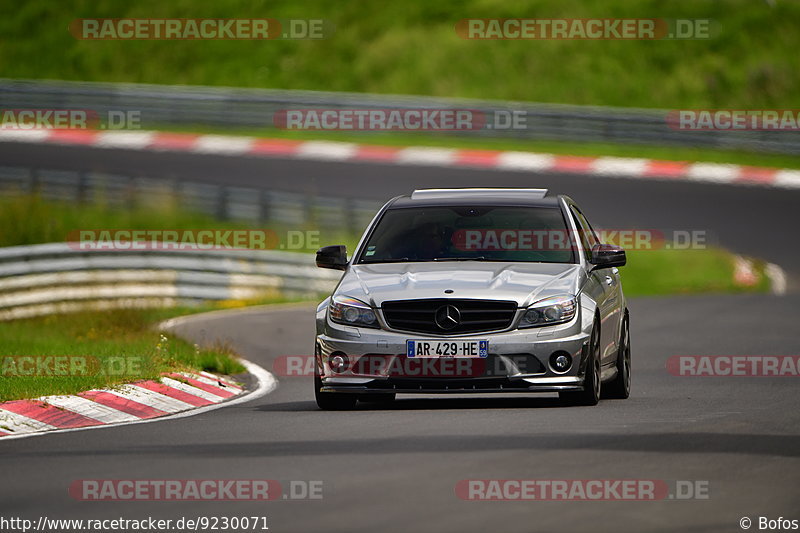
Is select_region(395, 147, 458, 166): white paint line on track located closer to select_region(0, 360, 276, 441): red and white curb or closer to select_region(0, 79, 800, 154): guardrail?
select_region(0, 79, 800, 154): guardrail

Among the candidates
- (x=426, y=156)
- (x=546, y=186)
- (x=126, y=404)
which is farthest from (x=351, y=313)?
(x=426, y=156)

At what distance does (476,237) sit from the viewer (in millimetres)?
12367

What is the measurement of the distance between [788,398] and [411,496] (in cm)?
557

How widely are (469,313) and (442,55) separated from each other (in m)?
33.7

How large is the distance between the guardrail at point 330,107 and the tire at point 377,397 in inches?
924

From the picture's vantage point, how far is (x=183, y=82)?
4594cm

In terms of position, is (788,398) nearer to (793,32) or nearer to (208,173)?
(208,173)

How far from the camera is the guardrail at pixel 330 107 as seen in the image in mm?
35594

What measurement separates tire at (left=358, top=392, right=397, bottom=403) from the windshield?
1.00 metres

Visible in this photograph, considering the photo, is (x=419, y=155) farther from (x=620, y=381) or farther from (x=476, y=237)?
(x=476, y=237)

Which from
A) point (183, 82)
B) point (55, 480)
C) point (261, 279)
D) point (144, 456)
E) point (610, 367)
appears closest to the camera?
point (55, 480)

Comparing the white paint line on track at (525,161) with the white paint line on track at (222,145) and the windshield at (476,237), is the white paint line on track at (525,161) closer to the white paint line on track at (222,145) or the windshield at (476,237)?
the white paint line on track at (222,145)

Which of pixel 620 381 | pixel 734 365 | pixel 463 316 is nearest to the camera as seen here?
pixel 463 316

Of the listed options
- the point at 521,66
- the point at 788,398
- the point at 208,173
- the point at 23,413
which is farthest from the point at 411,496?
the point at 521,66
